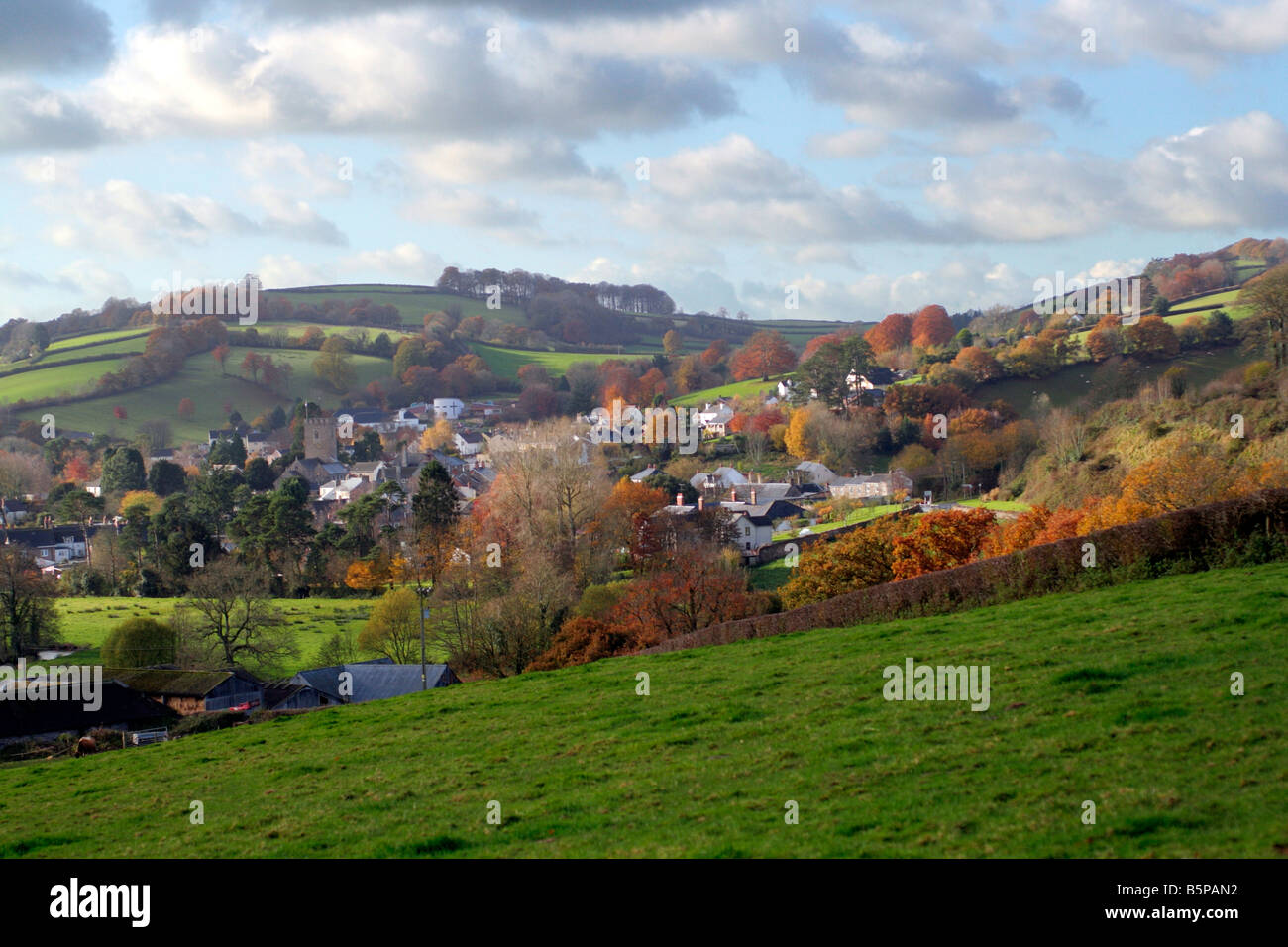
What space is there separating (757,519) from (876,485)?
13.9 m

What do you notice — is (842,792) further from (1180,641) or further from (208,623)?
(208,623)

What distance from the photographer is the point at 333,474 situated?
382 feet

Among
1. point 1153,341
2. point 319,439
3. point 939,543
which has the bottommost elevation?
point 939,543

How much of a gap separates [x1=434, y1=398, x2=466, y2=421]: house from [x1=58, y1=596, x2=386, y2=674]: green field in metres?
A: 79.9

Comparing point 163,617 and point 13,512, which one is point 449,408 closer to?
point 13,512

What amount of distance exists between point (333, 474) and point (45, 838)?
107 meters

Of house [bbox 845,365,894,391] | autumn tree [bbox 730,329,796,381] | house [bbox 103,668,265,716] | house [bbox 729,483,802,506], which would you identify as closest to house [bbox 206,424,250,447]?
house [bbox 729,483,802,506]

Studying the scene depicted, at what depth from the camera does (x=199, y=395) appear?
137750 millimetres

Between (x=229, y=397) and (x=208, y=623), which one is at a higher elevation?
(x=229, y=397)

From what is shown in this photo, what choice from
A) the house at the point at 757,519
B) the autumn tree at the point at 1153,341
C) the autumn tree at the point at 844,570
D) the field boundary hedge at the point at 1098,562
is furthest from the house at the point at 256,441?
the field boundary hedge at the point at 1098,562

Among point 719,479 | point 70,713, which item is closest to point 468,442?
point 719,479

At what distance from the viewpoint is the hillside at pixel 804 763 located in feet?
28.2

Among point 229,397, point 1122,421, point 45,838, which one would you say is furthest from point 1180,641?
point 229,397
